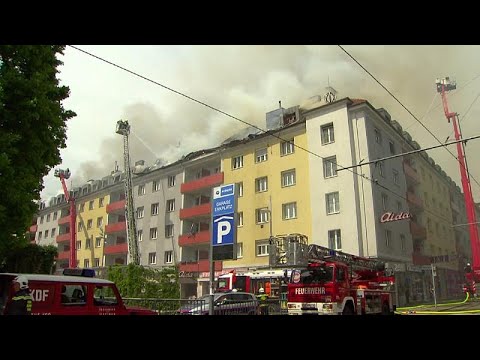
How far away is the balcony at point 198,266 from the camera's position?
1342 inches

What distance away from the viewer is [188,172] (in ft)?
126

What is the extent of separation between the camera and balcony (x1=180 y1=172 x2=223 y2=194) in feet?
116

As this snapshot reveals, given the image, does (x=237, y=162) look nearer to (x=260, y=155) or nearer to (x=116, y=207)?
(x=260, y=155)

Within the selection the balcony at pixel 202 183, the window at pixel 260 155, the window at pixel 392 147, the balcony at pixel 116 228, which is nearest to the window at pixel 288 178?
the window at pixel 260 155

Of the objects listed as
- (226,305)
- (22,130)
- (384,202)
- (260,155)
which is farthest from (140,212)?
(22,130)

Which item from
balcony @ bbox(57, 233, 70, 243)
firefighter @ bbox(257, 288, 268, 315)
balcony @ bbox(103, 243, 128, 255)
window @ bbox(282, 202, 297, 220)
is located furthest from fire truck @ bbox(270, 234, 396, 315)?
balcony @ bbox(57, 233, 70, 243)

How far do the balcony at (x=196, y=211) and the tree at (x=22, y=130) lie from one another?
80.2 ft

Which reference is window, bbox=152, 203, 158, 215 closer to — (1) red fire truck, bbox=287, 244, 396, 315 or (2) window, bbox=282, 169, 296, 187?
(2) window, bbox=282, 169, 296, 187

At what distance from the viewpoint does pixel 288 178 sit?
31.4m

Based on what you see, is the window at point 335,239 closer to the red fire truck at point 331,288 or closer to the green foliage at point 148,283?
the red fire truck at point 331,288

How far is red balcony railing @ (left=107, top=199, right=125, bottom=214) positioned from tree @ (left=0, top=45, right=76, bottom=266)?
28.8m
